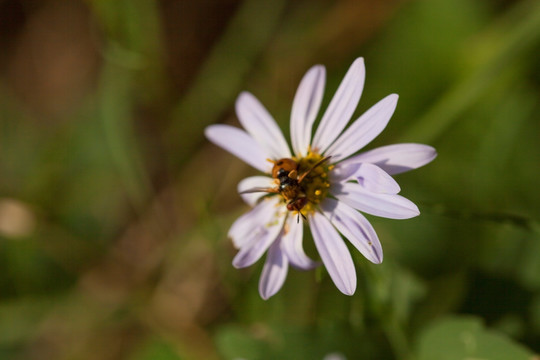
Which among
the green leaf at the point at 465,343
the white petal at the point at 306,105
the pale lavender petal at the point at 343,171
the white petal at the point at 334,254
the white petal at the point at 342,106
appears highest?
the white petal at the point at 306,105

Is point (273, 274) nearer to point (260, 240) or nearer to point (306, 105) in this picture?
point (260, 240)

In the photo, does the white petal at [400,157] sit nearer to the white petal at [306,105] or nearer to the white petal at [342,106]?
the white petal at [342,106]

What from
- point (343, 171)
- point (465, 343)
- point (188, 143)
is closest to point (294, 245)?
point (343, 171)

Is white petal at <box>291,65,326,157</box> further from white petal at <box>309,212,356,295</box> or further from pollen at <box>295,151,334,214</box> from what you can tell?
white petal at <box>309,212,356,295</box>

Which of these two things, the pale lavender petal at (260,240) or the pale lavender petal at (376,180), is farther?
the pale lavender petal at (260,240)

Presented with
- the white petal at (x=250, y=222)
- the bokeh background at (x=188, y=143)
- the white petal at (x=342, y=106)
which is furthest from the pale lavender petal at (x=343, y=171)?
the bokeh background at (x=188, y=143)

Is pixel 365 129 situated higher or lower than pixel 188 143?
lower
